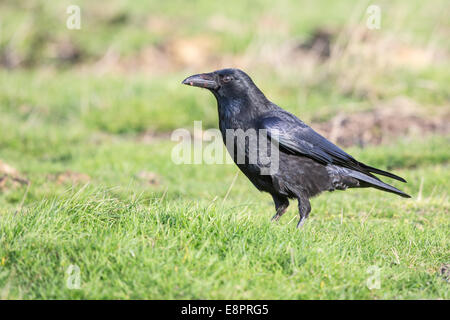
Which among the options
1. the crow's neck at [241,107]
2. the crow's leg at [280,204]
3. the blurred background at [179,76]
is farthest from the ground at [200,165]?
the crow's neck at [241,107]

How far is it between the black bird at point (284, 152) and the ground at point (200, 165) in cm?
30

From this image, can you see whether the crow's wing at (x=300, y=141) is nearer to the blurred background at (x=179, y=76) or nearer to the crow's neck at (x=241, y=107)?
the crow's neck at (x=241, y=107)

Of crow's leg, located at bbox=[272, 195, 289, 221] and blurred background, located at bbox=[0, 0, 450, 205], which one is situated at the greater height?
blurred background, located at bbox=[0, 0, 450, 205]

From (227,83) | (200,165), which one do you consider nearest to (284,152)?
(227,83)

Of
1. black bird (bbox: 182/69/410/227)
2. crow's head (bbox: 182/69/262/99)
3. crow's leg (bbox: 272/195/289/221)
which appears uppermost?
crow's head (bbox: 182/69/262/99)

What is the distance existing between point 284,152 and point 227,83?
2.61 ft

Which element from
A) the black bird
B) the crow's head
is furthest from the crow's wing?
the crow's head

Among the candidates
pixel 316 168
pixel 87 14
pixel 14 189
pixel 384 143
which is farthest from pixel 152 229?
Answer: pixel 87 14

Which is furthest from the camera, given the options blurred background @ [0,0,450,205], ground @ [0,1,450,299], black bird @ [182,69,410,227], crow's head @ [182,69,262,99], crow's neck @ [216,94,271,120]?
blurred background @ [0,0,450,205]

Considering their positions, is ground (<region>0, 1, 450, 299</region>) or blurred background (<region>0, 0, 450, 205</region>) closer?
ground (<region>0, 1, 450, 299</region>)

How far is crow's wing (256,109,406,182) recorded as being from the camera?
199 inches

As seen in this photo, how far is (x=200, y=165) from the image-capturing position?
833cm

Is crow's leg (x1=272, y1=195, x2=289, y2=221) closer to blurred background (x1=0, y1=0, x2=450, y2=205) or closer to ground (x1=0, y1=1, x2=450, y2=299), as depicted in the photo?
ground (x1=0, y1=1, x2=450, y2=299)
